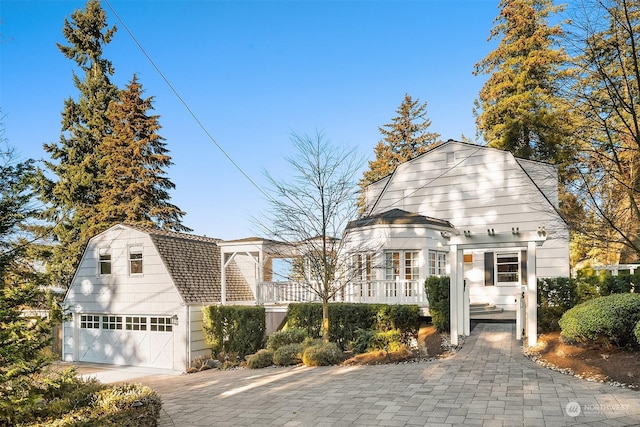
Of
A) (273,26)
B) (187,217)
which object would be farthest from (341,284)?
(187,217)

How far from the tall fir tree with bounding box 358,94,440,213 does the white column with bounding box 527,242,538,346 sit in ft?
75.1

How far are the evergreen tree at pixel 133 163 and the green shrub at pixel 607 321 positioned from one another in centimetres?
2197

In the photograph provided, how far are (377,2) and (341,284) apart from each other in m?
8.98

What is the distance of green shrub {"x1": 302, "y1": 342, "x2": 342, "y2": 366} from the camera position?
12312 millimetres

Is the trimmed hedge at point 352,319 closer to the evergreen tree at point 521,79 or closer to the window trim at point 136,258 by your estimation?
the window trim at point 136,258

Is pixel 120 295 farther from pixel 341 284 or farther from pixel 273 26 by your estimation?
pixel 273 26

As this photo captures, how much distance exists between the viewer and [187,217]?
1145 inches

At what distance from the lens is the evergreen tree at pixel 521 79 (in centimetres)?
2473

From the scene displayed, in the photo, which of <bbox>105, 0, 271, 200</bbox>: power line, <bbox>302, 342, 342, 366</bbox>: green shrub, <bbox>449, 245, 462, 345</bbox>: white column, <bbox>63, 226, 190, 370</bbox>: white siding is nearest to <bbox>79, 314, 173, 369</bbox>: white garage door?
<bbox>63, 226, 190, 370</bbox>: white siding

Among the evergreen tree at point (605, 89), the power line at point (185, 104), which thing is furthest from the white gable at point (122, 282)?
the evergreen tree at point (605, 89)

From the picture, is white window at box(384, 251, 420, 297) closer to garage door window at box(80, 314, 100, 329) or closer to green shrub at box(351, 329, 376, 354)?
green shrub at box(351, 329, 376, 354)

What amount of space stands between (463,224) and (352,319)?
6.29 metres

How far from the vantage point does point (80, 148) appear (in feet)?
89.0

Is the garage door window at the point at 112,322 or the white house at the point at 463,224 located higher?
the white house at the point at 463,224
